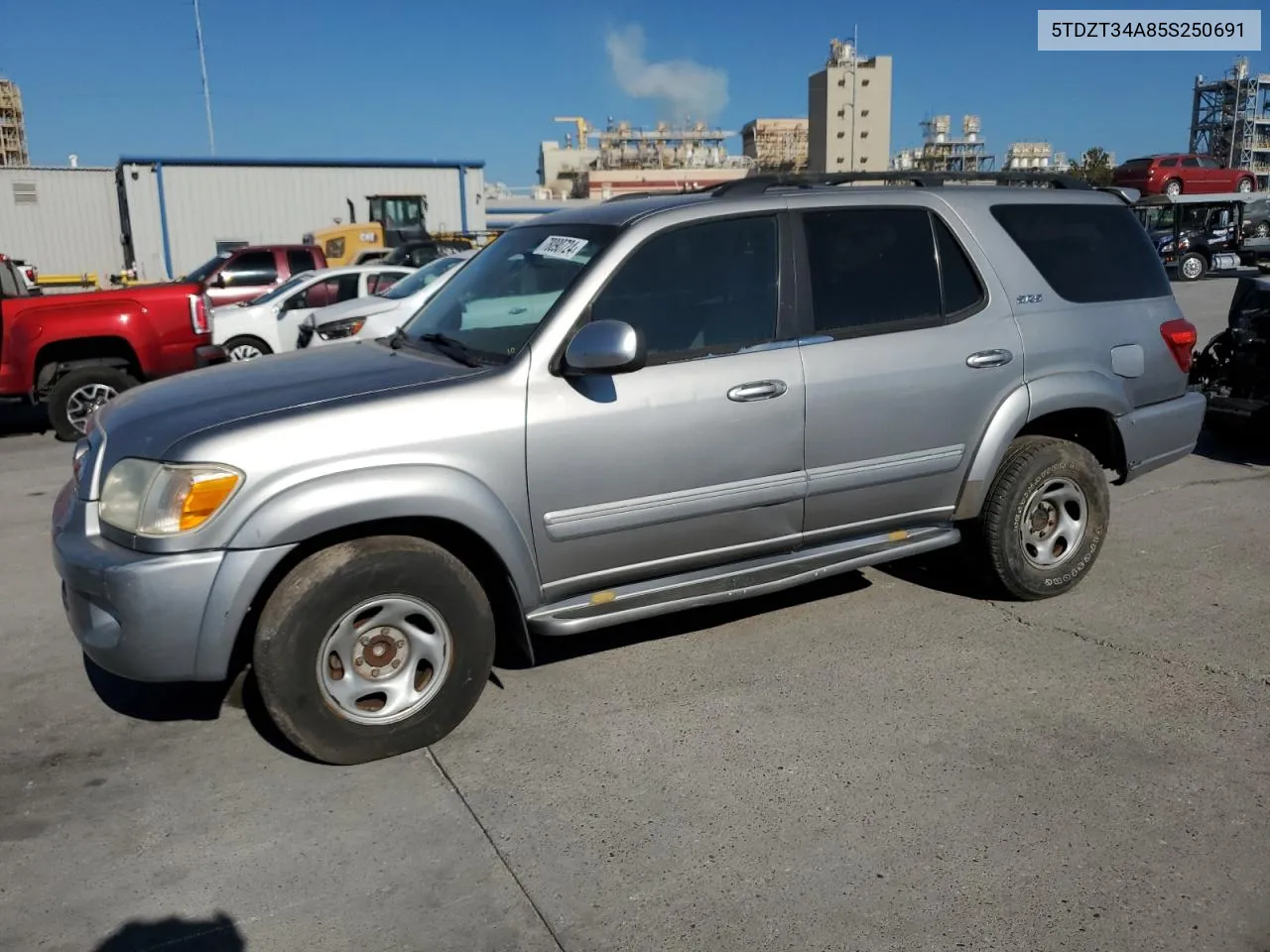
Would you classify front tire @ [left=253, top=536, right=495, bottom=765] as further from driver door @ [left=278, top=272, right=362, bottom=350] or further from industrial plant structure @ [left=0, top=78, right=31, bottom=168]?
industrial plant structure @ [left=0, top=78, right=31, bottom=168]

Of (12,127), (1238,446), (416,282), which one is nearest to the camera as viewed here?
(1238,446)

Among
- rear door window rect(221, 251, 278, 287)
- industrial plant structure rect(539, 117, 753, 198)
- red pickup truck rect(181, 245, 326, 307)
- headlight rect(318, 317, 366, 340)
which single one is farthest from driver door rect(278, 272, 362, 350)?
industrial plant structure rect(539, 117, 753, 198)

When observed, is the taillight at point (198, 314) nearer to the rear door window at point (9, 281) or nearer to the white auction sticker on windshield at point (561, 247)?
the rear door window at point (9, 281)

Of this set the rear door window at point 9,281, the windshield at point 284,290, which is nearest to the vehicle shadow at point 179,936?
the rear door window at point 9,281

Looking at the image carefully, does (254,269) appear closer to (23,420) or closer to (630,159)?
(23,420)

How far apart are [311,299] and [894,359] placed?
1087 cm

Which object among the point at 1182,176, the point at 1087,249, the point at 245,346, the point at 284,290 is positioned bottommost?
the point at 245,346

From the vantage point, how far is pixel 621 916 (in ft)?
9.04

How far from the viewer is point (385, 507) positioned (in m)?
3.34

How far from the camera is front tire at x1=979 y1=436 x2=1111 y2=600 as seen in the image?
470 cm

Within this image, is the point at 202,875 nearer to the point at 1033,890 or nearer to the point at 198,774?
the point at 198,774

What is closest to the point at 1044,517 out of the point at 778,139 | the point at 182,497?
the point at 182,497

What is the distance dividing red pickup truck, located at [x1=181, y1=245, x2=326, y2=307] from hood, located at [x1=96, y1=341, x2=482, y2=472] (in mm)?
13640

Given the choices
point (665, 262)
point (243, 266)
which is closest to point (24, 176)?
point (243, 266)
